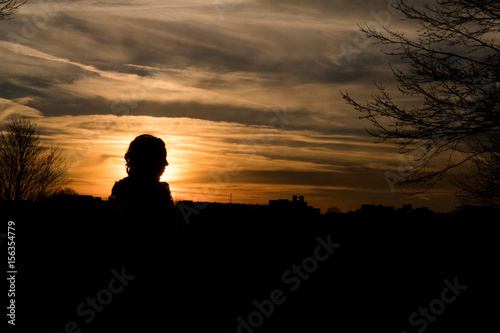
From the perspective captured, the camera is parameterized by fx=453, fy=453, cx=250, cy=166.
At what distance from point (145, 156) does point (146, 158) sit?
13 mm

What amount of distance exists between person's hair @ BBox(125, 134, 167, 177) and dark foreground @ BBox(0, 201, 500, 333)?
112 inches

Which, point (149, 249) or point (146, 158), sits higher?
point (146, 158)

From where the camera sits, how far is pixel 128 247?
2502 millimetres

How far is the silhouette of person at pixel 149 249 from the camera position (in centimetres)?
249

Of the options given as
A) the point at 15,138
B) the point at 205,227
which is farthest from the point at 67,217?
the point at 15,138

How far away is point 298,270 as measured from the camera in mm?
8469
